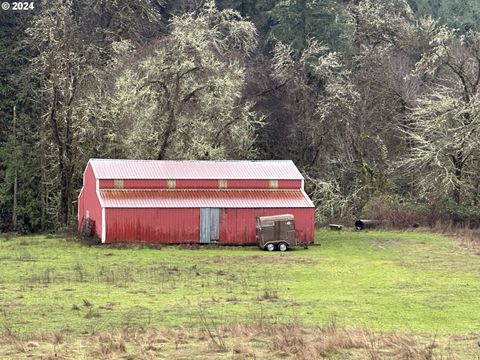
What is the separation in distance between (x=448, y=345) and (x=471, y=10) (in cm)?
7746

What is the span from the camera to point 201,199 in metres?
44.4

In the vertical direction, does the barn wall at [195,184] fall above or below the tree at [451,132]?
below

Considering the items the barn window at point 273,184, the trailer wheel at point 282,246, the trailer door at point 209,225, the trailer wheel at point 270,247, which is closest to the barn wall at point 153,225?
the trailer door at point 209,225

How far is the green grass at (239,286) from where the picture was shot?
21.5 m

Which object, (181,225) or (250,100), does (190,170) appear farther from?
(250,100)

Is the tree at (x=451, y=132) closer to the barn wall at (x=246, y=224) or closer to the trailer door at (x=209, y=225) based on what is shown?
the barn wall at (x=246, y=224)

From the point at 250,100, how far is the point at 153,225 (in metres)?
20.1

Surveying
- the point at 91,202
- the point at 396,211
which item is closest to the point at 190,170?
the point at 91,202

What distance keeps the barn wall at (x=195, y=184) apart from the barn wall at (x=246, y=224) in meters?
A: 2.27

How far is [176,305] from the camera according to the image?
23.8 meters

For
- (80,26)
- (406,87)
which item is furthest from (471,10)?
(80,26)

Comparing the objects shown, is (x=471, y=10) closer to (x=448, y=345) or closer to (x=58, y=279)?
(x=58, y=279)

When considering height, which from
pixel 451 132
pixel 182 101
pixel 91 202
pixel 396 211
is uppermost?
pixel 182 101

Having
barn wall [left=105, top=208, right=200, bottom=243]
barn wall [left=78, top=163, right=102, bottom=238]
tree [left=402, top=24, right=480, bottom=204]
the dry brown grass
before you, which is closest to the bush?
tree [left=402, top=24, right=480, bottom=204]
